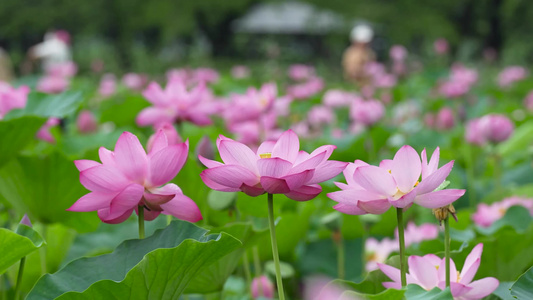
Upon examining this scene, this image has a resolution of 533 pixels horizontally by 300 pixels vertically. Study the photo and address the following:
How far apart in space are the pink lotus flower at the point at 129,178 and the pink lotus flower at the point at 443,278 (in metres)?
0.23

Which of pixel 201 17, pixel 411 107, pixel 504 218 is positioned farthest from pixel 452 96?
pixel 201 17

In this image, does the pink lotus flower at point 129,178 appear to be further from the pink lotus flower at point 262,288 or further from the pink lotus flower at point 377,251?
the pink lotus flower at point 377,251

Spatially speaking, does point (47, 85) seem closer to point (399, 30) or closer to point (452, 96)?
point (452, 96)

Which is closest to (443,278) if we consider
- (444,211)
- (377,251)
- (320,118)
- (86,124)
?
(444,211)

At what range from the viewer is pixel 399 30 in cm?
1442

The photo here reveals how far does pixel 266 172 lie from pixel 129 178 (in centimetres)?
15

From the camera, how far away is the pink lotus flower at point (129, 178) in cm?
64

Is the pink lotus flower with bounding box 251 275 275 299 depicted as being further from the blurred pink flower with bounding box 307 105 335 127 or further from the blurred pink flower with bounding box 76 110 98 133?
the blurred pink flower with bounding box 307 105 335 127

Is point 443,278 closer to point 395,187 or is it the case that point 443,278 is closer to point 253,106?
point 395,187

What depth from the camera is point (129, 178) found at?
2.15ft

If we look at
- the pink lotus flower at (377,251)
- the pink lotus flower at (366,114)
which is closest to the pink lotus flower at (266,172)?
the pink lotus flower at (377,251)

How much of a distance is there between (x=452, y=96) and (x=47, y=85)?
6.20 ft

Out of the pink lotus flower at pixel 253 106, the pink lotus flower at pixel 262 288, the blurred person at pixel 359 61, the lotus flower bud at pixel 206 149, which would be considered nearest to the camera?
the lotus flower bud at pixel 206 149

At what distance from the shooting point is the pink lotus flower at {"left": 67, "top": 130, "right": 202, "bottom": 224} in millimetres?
637
